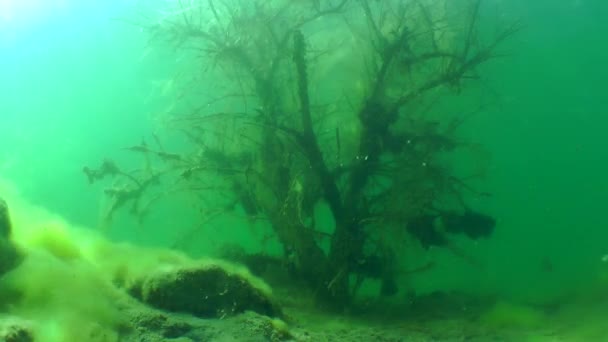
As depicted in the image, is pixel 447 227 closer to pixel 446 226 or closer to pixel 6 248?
pixel 446 226

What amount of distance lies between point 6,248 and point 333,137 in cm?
662

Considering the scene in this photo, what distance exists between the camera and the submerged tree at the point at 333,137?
8.14m

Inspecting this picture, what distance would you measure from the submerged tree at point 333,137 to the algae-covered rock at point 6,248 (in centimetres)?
403

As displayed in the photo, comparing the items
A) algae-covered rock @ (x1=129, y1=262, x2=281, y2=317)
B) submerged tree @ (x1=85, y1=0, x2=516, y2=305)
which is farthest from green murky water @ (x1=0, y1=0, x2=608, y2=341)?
algae-covered rock @ (x1=129, y1=262, x2=281, y2=317)

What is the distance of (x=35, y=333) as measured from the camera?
330 centimetres

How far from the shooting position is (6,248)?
4.22 metres

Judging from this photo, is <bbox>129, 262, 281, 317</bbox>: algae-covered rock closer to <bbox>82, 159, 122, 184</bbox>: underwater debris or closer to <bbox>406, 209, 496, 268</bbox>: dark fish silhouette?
<bbox>406, 209, 496, 268</bbox>: dark fish silhouette

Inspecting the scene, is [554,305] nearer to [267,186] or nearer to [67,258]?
[267,186]

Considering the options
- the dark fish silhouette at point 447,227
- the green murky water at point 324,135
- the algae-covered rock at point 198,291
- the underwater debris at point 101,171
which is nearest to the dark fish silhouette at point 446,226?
the dark fish silhouette at point 447,227

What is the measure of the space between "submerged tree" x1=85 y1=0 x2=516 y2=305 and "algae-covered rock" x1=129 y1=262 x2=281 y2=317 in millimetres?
2623

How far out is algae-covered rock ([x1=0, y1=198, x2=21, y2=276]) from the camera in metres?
4.14

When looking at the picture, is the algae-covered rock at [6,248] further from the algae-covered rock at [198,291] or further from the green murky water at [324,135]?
the algae-covered rock at [198,291]

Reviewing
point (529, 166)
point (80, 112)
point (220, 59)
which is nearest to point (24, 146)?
point (80, 112)

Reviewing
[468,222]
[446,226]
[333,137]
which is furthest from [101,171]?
[468,222]
